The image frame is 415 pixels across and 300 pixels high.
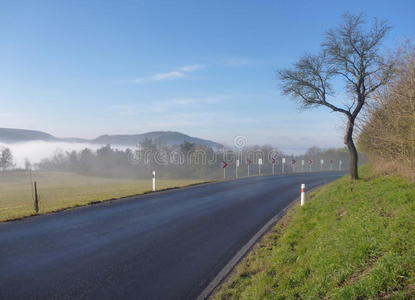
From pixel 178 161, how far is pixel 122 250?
222 ft

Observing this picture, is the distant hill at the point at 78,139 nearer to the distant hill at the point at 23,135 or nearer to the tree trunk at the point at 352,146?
the distant hill at the point at 23,135

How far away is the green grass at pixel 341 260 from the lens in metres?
3.47

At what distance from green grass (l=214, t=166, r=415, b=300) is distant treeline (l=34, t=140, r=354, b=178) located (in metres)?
56.5

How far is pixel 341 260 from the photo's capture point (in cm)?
440

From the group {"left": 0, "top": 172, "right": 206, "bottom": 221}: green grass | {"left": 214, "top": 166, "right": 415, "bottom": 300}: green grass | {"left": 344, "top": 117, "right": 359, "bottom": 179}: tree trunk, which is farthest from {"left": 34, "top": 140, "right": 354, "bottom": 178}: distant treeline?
{"left": 214, "top": 166, "right": 415, "bottom": 300}: green grass

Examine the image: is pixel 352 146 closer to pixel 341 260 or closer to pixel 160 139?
pixel 341 260

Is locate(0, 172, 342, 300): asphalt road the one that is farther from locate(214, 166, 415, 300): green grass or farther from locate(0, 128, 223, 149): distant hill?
locate(0, 128, 223, 149): distant hill

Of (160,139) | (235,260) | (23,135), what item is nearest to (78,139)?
(23,135)

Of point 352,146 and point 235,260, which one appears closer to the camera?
point 235,260

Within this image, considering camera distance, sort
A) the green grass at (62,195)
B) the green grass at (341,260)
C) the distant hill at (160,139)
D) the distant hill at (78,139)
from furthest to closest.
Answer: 1. the distant hill at (78,139)
2. the distant hill at (160,139)
3. the green grass at (62,195)
4. the green grass at (341,260)

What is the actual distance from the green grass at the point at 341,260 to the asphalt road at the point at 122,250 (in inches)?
30.0

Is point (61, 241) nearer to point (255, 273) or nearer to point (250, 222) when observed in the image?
point (255, 273)

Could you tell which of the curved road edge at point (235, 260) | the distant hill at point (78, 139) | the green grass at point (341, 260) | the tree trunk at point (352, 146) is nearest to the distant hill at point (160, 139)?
the distant hill at point (78, 139)

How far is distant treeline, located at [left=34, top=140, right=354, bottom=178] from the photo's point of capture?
68438 mm
